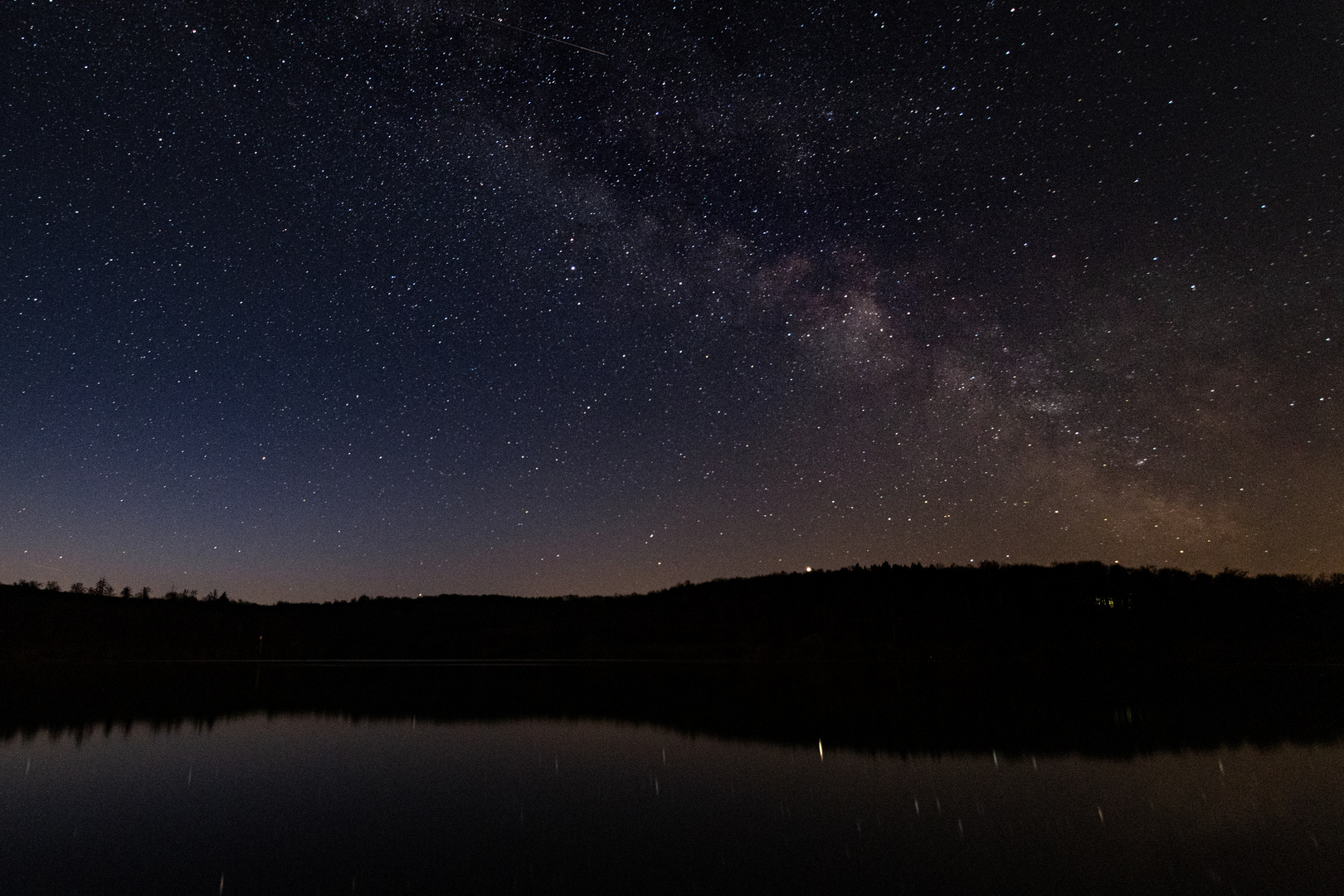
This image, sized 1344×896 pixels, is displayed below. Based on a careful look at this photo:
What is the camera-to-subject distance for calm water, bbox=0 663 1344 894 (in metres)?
6.70

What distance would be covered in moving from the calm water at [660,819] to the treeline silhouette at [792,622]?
49.3m

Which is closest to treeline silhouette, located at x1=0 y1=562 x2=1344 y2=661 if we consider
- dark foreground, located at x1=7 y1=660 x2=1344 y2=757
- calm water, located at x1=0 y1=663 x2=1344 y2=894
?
dark foreground, located at x1=7 y1=660 x2=1344 y2=757

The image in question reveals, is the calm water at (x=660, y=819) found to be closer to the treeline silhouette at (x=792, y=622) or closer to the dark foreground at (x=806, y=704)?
the dark foreground at (x=806, y=704)

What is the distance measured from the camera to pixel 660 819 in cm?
894

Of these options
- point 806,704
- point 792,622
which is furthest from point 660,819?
point 792,622

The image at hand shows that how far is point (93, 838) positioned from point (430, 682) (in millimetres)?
27651

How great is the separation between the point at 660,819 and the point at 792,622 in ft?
238

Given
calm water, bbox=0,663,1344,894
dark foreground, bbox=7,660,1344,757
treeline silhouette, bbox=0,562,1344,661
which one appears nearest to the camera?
calm water, bbox=0,663,1344,894

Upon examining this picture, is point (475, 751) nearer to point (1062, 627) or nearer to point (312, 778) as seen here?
point (312, 778)

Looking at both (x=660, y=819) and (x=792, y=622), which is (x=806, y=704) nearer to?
(x=660, y=819)

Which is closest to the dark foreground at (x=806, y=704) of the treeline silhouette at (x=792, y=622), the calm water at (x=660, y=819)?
the calm water at (x=660, y=819)

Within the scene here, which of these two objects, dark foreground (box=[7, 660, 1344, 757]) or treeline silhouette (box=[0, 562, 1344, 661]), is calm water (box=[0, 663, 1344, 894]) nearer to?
dark foreground (box=[7, 660, 1344, 757])

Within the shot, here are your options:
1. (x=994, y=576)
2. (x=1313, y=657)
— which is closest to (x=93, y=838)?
(x=1313, y=657)

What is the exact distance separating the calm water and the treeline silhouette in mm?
49326
